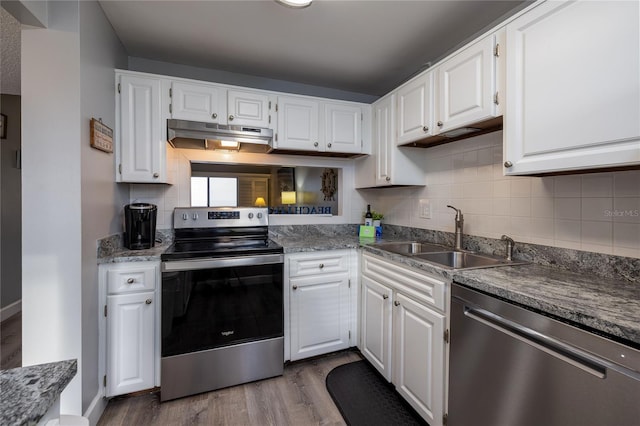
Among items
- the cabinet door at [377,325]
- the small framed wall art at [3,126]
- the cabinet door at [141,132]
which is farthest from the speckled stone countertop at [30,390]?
the small framed wall art at [3,126]

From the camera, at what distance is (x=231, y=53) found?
229 cm

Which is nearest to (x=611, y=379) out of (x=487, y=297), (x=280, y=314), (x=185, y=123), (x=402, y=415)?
(x=487, y=297)

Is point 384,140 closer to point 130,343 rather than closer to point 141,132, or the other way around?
point 141,132

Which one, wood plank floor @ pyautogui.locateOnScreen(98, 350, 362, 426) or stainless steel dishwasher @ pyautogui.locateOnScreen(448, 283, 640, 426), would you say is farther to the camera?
wood plank floor @ pyautogui.locateOnScreen(98, 350, 362, 426)

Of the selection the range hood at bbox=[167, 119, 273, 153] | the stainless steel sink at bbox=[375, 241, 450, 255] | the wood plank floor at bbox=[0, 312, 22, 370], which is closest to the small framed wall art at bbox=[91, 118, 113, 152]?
the range hood at bbox=[167, 119, 273, 153]

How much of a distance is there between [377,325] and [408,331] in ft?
1.20

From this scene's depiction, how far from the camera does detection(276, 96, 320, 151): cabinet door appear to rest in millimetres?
2402

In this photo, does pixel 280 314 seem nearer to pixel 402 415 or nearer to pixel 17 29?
pixel 402 415

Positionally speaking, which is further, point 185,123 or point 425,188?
point 425,188

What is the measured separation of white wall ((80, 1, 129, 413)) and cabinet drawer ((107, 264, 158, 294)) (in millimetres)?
80

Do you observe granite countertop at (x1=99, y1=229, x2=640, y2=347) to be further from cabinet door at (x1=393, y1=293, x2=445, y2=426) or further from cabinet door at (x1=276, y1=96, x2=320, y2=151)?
cabinet door at (x1=276, y1=96, x2=320, y2=151)

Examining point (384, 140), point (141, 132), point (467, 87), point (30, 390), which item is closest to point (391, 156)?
point (384, 140)

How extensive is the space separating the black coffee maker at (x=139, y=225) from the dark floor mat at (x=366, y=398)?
1.59 m

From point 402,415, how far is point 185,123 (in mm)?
2341
